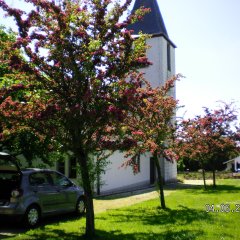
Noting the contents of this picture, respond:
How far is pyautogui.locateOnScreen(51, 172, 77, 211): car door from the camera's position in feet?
41.8

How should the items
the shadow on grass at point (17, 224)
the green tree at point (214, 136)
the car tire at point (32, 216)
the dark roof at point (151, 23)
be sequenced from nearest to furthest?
the shadow on grass at point (17, 224)
the car tire at point (32, 216)
the green tree at point (214, 136)
the dark roof at point (151, 23)

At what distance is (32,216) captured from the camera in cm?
1120

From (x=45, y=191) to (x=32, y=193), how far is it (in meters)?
0.70

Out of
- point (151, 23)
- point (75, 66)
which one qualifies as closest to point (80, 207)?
point (75, 66)

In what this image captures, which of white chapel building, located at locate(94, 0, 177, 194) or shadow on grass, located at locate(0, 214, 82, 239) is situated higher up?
white chapel building, located at locate(94, 0, 177, 194)

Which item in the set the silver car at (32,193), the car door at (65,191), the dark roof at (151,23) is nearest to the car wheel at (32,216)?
the silver car at (32,193)

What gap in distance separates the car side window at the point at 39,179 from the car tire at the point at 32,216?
2.28 ft

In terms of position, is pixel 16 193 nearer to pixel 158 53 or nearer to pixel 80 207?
pixel 80 207

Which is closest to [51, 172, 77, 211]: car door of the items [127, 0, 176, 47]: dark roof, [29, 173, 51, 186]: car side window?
[29, 173, 51, 186]: car side window

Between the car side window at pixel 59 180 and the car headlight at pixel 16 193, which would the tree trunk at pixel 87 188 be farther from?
the car side window at pixel 59 180

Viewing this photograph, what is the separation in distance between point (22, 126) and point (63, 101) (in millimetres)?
1213

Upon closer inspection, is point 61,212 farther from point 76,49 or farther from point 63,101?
point 76,49

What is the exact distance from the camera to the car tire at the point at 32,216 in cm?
1098

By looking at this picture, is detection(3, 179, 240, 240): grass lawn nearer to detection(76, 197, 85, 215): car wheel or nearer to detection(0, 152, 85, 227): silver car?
detection(0, 152, 85, 227): silver car
